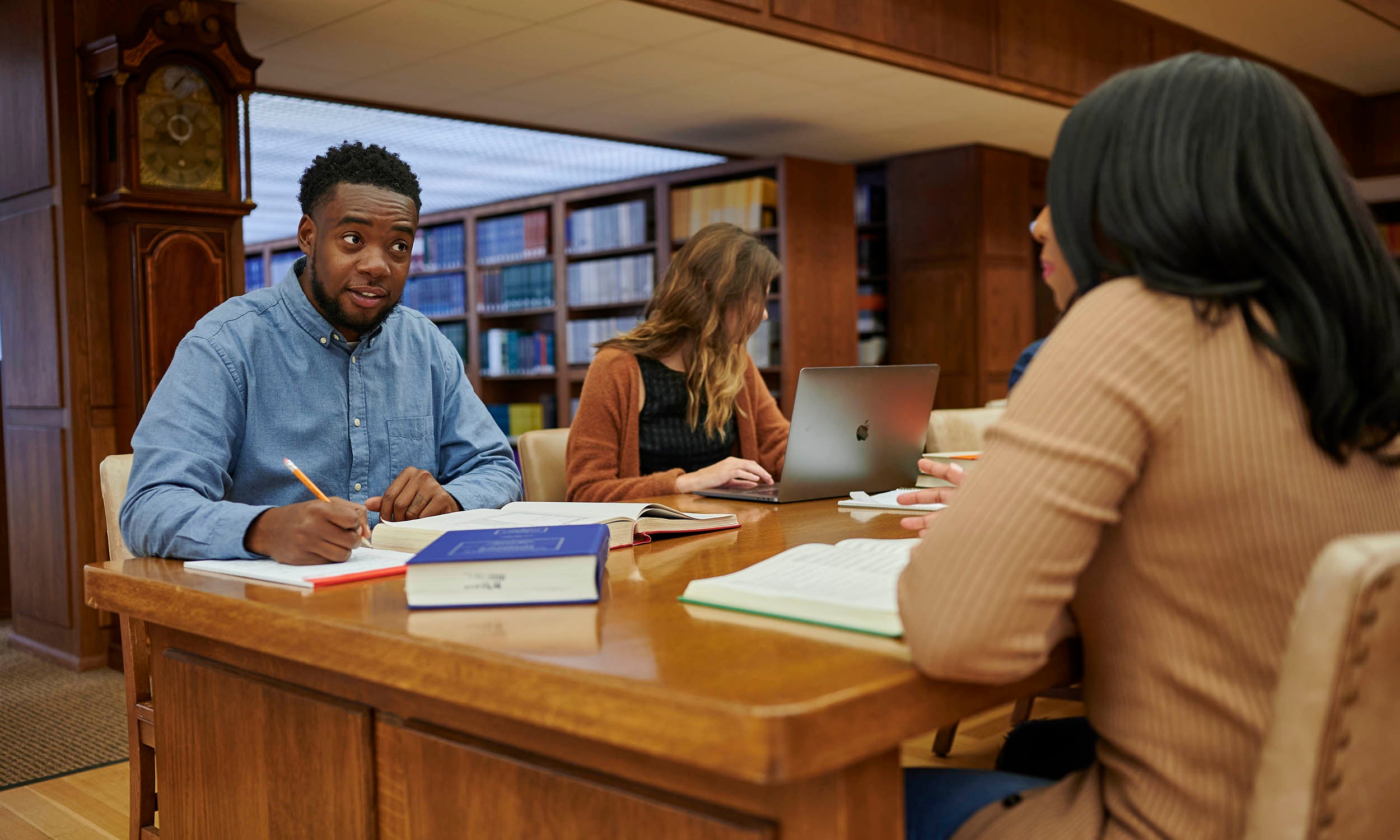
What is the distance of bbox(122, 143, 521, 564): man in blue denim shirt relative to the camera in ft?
5.30

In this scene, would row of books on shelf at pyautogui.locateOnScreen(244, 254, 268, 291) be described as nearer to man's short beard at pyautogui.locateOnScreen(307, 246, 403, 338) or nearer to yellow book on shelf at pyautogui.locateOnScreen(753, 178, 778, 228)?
yellow book on shelf at pyautogui.locateOnScreen(753, 178, 778, 228)

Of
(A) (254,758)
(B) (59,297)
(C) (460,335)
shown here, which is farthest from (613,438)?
(C) (460,335)

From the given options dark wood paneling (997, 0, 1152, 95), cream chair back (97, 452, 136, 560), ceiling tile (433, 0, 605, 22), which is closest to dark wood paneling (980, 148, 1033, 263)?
dark wood paneling (997, 0, 1152, 95)

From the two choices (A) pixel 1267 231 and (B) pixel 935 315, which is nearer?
(A) pixel 1267 231

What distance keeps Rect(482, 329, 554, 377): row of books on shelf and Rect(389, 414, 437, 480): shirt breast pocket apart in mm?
5623

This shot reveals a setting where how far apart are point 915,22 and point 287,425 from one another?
400cm

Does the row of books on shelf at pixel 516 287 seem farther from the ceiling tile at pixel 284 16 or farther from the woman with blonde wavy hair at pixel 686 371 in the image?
the woman with blonde wavy hair at pixel 686 371

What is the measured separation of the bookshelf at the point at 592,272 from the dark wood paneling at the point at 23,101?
129 inches

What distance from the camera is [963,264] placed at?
22.9 feet

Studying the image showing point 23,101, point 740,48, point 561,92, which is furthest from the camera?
point 561,92

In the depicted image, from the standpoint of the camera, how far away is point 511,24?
4285 mm

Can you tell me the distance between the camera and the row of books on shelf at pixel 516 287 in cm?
752

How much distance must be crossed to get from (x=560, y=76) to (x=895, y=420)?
3.54m

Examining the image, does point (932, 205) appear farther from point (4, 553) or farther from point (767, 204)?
point (4, 553)
